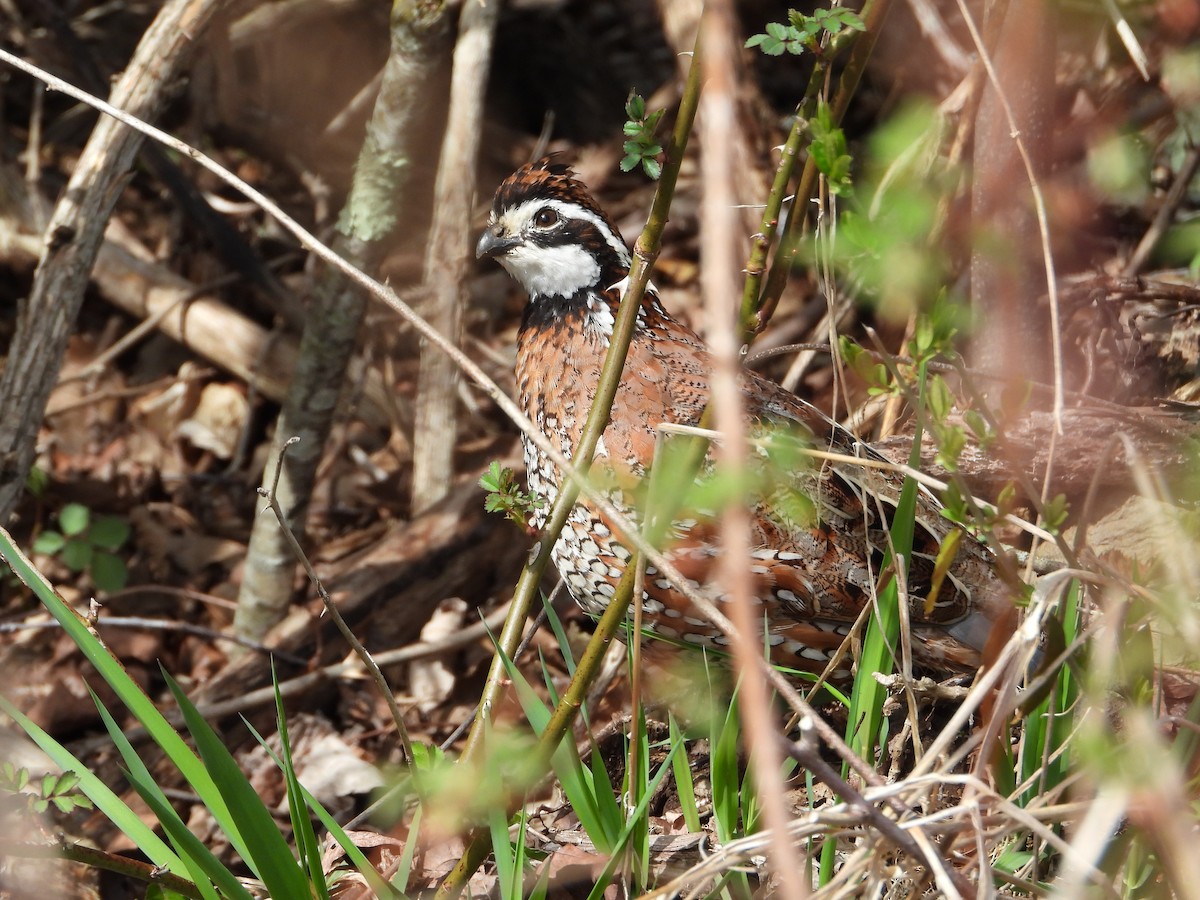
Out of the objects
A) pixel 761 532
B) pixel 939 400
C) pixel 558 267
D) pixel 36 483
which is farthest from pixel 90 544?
pixel 939 400

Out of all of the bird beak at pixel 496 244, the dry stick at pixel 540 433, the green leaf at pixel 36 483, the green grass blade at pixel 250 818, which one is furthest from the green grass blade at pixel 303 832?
the green leaf at pixel 36 483

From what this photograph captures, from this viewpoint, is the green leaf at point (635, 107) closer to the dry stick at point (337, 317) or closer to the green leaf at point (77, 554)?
the dry stick at point (337, 317)

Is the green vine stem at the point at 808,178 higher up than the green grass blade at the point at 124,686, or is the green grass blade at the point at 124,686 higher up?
the green vine stem at the point at 808,178

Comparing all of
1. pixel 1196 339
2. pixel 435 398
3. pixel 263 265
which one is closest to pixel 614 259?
pixel 435 398

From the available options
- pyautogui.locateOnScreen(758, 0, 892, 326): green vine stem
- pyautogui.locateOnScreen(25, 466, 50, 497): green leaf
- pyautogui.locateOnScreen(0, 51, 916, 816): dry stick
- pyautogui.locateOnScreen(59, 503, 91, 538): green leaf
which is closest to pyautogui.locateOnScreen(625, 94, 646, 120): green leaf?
pyautogui.locateOnScreen(0, 51, 916, 816): dry stick

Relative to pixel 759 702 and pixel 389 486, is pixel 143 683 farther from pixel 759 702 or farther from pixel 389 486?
pixel 759 702

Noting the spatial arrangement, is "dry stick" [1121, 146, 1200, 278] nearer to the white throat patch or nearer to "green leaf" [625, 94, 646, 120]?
the white throat patch
